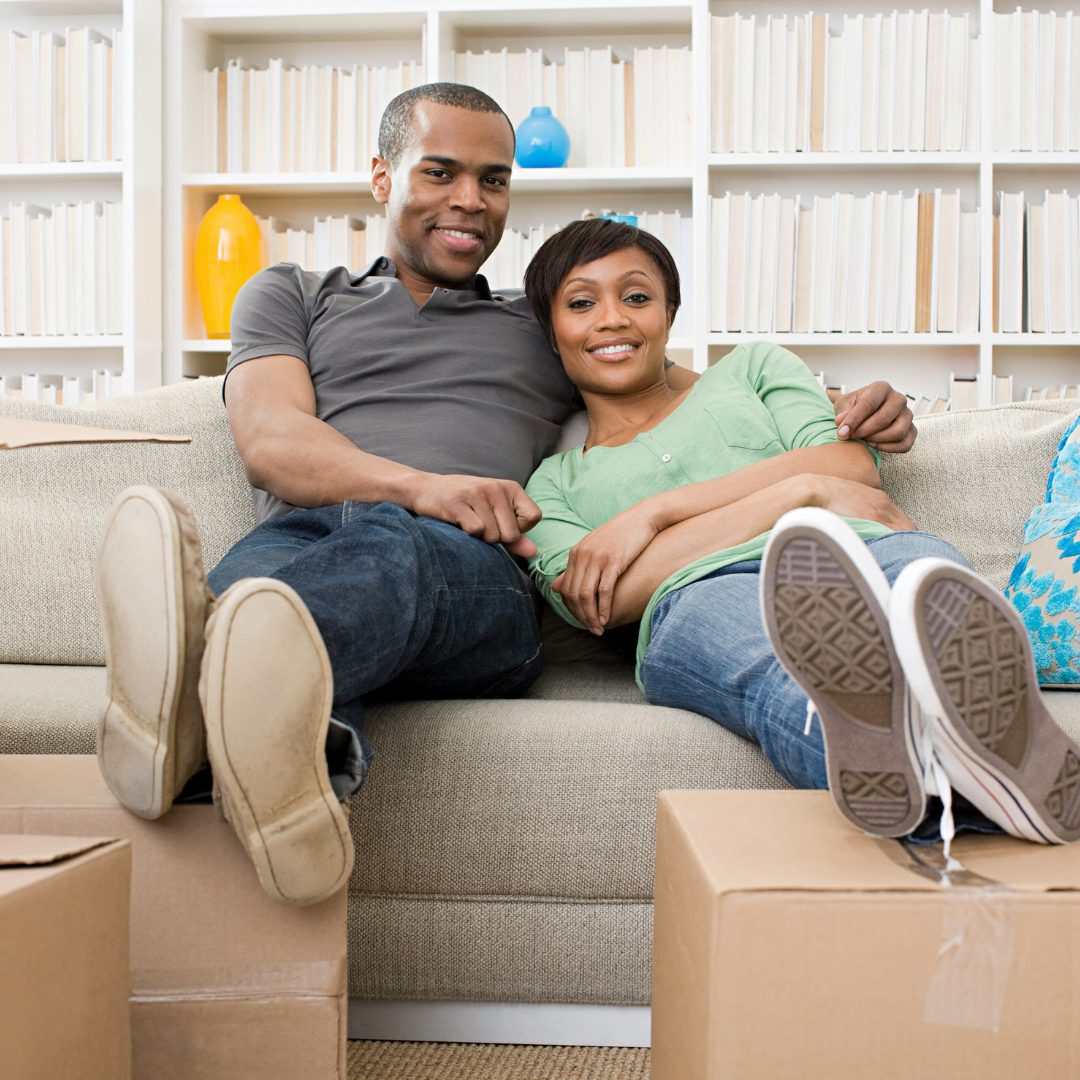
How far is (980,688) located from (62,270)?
2.66m

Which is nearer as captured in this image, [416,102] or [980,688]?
[980,688]

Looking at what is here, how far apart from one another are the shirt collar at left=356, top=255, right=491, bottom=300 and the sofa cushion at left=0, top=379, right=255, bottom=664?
11.7 inches

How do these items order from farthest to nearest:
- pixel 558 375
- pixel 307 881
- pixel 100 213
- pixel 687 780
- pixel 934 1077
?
pixel 100 213, pixel 558 375, pixel 687 780, pixel 307 881, pixel 934 1077

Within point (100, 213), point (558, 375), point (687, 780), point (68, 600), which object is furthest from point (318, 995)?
point (100, 213)

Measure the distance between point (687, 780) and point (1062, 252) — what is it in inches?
A: 80.7

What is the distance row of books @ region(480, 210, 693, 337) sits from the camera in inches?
104

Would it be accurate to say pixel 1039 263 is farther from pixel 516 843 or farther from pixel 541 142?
pixel 516 843

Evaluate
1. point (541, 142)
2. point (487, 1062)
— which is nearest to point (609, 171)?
point (541, 142)

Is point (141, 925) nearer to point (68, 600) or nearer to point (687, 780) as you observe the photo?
point (687, 780)

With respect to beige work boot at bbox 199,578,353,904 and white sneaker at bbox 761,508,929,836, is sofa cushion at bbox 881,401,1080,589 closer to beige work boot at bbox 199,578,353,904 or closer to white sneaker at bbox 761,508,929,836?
white sneaker at bbox 761,508,929,836

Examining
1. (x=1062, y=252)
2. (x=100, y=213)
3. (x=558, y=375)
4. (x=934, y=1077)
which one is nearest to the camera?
(x=934, y=1077)

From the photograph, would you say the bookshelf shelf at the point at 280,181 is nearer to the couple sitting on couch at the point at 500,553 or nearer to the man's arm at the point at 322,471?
the couple sitting on couch at the point at 500,553

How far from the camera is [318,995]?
2.42 ft

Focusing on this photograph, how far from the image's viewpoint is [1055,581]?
4.10ft
